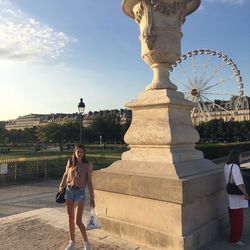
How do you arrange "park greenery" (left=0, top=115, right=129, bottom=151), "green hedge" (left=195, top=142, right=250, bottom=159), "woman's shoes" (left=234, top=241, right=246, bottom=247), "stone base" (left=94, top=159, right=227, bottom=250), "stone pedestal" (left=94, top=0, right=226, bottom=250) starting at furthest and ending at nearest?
1. "park greenery" (left=0, top=115, right=129, bottom=151)
2. "green hedge" (left=195, top=142, right=250, bottom=159)
3. "woman's shoes" (left=234, top=241, right=246, bottom=247)
4. "stone pedestal" (left=94, top=0, right=226, bottom=250)
5. "stone base" (left=94, top=159, right=227, bottom=250)

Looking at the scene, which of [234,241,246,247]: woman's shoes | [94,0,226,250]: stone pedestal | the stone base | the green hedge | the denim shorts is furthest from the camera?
the green hedge

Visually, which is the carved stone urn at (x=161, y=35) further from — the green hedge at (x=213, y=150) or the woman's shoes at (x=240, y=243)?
the green hedge at (x=213, y=150)

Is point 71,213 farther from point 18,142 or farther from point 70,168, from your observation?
point 18,142

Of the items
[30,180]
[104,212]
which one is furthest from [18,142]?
[104,212]

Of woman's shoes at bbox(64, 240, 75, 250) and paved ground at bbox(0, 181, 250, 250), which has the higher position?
woman's shoes at bbox(64, 240, 75, 250)

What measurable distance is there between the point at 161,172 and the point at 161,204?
1.69 ft

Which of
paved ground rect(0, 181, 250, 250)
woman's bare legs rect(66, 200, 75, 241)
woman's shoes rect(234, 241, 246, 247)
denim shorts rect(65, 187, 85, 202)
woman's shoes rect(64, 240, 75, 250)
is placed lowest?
paved ground rect(0, 181, 250, 250)

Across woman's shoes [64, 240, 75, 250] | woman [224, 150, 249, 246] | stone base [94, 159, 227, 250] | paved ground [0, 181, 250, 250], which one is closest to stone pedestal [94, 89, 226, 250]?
stone base [94, 159, 227, 250]

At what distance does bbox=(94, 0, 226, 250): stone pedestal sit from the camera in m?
5.34

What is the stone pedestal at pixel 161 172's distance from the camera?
17.5ft

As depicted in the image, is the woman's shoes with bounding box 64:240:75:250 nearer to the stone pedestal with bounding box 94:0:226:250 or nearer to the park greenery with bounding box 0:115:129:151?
the stone pedestal with bounding box 94:0:226:250

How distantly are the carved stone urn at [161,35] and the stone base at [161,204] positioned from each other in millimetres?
1686

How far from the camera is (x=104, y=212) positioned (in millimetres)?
6395

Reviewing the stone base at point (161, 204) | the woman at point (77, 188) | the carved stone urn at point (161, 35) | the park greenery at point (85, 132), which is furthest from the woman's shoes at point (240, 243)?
the park greenery at point (85, 132)
